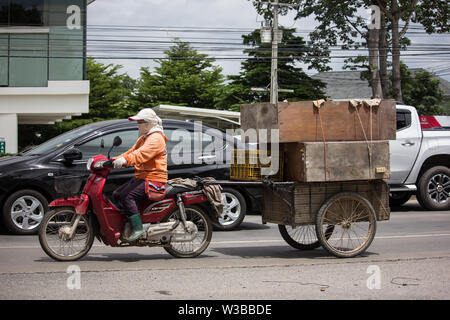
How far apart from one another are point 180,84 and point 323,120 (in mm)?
46455

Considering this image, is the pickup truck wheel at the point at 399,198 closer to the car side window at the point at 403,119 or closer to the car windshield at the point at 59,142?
the car side window at the point at 403,119

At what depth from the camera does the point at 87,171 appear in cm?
1019

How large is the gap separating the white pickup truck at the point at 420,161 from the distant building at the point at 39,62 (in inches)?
774

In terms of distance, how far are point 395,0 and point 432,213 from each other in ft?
62.2

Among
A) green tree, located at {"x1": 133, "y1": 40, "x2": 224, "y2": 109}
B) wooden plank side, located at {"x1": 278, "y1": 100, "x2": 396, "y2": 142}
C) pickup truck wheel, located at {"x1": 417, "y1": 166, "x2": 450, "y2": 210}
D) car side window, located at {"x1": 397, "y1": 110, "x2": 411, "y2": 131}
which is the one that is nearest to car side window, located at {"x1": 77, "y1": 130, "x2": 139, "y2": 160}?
wooden plank side, located at {"x1": 278, "y1": 100, "x2": 396, "y2": 142}

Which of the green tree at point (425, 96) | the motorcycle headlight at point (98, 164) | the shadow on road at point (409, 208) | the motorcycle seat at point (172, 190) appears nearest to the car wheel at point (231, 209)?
the motorcycle seat at point (172, 190)

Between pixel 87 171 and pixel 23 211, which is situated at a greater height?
pixel 87 171

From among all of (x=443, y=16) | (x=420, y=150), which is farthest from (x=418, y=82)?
(x=420, y=150)

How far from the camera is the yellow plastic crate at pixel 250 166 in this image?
319 inches

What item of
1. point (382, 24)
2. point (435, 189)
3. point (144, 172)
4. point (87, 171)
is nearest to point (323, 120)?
point (144, 172)

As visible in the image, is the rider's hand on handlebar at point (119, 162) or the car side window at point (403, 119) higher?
the car side window at point (403, 119)

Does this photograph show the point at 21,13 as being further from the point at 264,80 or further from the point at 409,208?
the point at 409,208

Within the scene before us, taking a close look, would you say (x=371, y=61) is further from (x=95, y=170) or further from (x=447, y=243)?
(x=95, y=170)

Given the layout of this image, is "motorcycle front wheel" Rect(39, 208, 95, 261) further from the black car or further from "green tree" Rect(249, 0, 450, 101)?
"green tree" Rect(249, 0, 450, 101)
